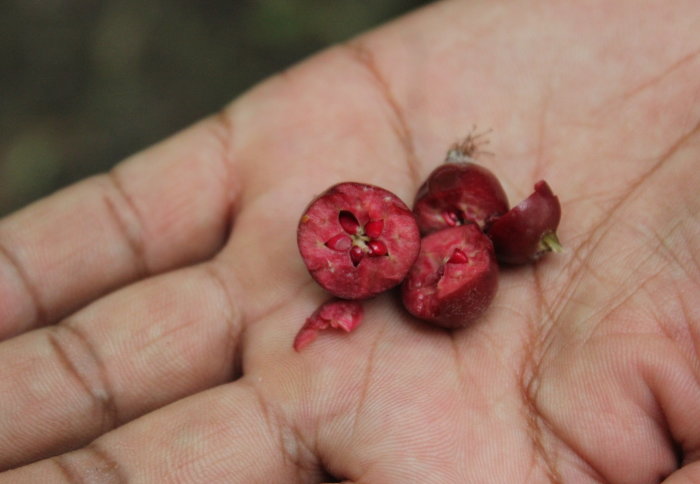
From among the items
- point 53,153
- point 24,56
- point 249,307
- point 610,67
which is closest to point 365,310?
point 249,307

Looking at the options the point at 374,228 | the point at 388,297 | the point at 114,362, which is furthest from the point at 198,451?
the point at 374,228

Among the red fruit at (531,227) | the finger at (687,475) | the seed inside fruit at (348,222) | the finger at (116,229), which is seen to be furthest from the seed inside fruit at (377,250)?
the finger at (687,475)

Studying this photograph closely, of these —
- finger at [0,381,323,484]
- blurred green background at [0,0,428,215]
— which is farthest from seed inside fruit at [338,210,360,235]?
blurred green background at [0,0,428,215]

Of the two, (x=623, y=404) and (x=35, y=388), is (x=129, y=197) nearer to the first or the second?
(x=35, y=388)

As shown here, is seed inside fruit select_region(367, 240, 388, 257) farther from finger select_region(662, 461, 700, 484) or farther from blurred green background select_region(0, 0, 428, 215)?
blurred green background select_region(0, 0, 428, 215)

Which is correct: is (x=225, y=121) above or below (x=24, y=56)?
below
